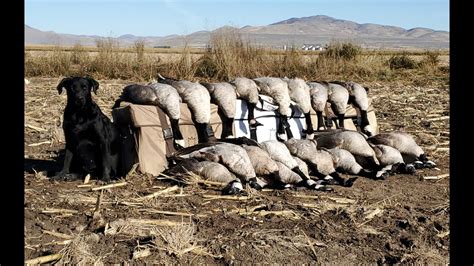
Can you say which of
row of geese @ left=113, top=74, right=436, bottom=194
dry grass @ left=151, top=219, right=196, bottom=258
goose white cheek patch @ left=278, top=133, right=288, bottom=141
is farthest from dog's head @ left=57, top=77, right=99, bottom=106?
goose white cheek patch @ left=278, top=133, right=288, bottom=141

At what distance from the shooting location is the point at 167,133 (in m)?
8.88

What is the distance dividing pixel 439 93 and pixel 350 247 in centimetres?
1145

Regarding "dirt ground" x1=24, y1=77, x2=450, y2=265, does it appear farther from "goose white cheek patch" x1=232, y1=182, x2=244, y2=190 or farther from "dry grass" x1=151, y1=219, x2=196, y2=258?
"goose white cheek patch" x1=232, y1=182, x2=244, y2=190

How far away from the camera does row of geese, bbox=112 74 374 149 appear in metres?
9.04

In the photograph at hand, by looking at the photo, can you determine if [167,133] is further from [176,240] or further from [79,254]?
[79,254]

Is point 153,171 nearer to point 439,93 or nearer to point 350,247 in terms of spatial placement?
point 350,247

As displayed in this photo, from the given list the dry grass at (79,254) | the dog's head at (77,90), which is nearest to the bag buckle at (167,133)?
the dog's head at (77,90)

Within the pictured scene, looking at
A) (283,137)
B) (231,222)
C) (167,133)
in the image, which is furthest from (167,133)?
(231,222)

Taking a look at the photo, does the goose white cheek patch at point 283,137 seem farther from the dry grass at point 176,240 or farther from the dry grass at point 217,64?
the dry grass at point 217,64

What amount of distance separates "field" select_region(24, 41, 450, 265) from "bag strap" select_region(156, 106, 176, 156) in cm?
66

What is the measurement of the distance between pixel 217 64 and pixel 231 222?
463 inches

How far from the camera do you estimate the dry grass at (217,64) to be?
1766 centimetres

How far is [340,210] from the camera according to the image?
22.9 ft
